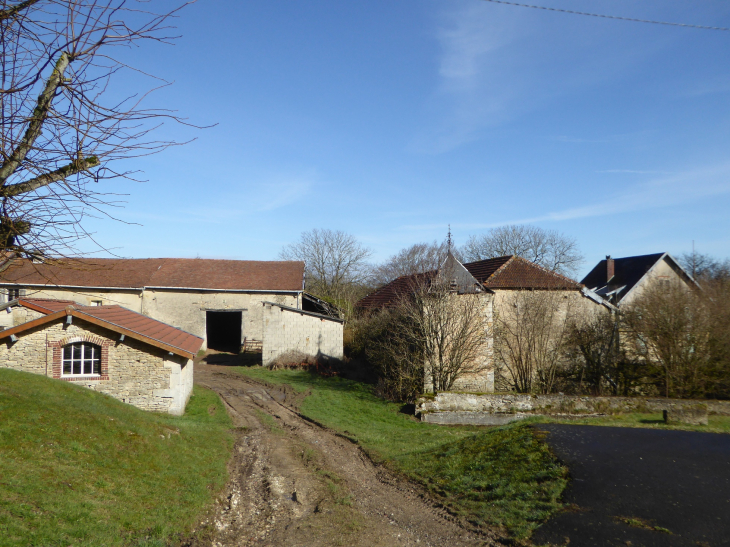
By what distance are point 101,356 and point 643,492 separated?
1383 cm

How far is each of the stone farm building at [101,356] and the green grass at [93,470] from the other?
189 centimetres

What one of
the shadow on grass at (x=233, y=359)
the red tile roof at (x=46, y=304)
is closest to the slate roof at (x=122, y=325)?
the red tile roof at (x=46, y=304)

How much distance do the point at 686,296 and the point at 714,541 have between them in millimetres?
15137

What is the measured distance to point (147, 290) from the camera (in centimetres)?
2759

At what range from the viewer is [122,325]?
13797 millimetres

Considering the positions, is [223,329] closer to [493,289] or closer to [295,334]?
[295,334]

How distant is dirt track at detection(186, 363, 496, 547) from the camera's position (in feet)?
21.5

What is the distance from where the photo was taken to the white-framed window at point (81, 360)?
14.0 meters

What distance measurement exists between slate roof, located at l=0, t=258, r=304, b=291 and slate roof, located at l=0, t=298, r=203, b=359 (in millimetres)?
11644

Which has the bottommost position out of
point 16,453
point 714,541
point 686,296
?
point 714,541

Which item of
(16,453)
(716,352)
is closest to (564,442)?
(16,453)

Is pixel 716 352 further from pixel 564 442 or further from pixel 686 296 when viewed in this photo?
pixel 564 442

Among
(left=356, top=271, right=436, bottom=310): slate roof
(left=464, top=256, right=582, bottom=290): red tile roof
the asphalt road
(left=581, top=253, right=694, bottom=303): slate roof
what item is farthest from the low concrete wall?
(left=581, top=253, right=694, bottom=303): slate roof

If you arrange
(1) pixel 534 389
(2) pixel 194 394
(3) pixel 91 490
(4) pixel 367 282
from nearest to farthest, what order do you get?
(3) pixel 91 490 < (2) pixel 194 394 < (1) pixel 534 389 < (4) pixel 367 282
